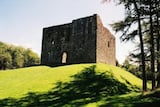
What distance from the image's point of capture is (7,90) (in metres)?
20.4

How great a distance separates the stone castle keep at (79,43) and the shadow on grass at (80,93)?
6386 millimetres

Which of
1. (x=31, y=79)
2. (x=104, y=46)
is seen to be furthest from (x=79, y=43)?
(x=31, y=79)

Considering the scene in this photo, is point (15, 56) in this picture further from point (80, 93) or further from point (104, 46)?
point (80, 93)

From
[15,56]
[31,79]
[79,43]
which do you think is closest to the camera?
[31,79]

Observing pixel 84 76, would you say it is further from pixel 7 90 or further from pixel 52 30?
pixel 52 30

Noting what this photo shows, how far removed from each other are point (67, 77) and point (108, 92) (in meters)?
5.10

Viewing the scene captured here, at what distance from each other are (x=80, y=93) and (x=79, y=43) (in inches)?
531

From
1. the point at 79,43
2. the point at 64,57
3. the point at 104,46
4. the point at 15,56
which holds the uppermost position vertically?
the point at 79,43

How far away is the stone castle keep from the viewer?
30188 mm

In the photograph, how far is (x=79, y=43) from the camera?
103 ft

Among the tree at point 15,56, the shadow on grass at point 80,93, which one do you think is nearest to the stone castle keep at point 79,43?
the shadow on grass at point 80,93

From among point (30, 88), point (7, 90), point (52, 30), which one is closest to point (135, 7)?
point (30, 88)

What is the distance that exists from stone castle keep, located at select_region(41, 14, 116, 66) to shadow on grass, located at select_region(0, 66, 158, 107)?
639cm

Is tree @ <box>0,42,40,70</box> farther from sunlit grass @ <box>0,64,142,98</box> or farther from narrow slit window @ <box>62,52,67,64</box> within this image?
sunlit grass @ <box>0,64,142,98</box>
